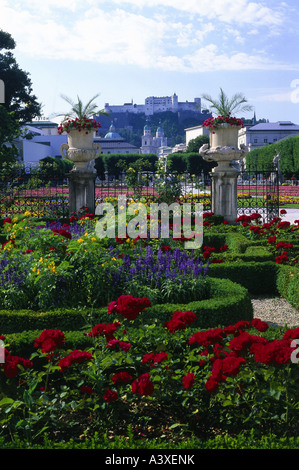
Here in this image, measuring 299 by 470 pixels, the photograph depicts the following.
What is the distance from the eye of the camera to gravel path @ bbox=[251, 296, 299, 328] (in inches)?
203

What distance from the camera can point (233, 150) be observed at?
1057 centimetres

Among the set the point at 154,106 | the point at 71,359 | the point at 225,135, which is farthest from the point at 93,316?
the point at 154,106

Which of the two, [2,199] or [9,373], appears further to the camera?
[2,199]

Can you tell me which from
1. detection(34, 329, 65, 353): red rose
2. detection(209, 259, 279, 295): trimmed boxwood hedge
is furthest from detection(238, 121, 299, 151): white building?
detection(34, 329, 65, 353): red rose

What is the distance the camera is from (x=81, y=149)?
10531 millimetres

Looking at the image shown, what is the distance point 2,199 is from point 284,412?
997 centimetres

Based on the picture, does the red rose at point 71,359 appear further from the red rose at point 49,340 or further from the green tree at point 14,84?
the green tree at point 14,84

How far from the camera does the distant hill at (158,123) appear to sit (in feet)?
444

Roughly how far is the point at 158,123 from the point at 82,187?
133 m

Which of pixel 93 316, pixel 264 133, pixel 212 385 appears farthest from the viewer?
pixel 264 133

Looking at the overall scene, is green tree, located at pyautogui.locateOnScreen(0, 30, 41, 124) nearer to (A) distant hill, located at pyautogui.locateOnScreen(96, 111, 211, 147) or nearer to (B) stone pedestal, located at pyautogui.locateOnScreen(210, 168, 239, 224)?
(B) stone pedestal, located at pyautogui.locateOnScreen(210, 168, 239, 224)

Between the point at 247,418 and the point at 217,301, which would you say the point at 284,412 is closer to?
the point at 247,418

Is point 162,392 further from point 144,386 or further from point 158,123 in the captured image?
point 158,123
